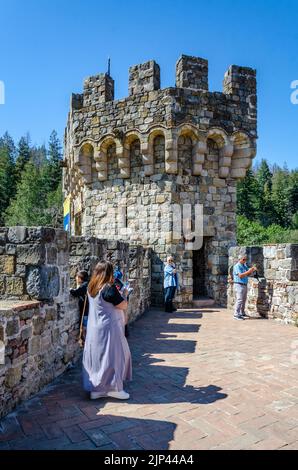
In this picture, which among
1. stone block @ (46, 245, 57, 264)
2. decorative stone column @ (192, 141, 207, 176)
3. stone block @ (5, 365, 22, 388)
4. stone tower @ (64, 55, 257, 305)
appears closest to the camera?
stone block @ (5, 365, 22, 388)

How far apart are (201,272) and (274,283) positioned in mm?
3363

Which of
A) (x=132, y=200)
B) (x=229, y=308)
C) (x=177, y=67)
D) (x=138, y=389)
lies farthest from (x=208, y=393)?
(x=177, y=67)

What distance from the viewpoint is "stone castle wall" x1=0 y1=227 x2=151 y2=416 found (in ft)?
10.5

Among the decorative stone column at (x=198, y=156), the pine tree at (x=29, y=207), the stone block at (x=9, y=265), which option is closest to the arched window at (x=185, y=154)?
the decorative stone column at (x=198, y=156)

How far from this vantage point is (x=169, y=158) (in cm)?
991

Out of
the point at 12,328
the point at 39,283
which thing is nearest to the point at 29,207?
the point at 39,283

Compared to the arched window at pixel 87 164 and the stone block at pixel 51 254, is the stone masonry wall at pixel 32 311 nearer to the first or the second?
the stone block at pixel 51 254

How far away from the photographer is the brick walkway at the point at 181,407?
2674 millimetres

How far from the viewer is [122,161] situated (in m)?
10.5

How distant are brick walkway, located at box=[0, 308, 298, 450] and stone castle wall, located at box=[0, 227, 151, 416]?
0.67 feet

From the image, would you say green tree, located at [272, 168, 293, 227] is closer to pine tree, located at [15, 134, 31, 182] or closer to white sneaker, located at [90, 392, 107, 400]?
pine tree, located at [15, 134, 31, 182]

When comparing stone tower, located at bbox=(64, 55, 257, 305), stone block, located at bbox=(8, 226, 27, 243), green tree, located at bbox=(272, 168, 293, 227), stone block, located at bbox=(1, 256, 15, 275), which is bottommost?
stone block, located at bbox=(1, 256, 15, 275)

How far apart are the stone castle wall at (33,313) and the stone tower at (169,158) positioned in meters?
5.74

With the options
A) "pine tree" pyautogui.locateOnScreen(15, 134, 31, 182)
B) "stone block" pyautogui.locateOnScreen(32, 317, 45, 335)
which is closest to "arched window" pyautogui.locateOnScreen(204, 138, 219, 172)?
"stone block" pyautogui.locateOnScreen(32, 317, 45, 335)
